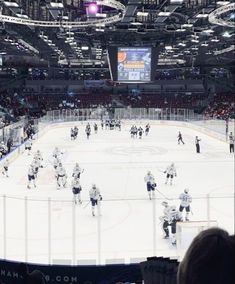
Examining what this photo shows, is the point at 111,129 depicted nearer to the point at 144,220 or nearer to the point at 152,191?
the point at 152,191

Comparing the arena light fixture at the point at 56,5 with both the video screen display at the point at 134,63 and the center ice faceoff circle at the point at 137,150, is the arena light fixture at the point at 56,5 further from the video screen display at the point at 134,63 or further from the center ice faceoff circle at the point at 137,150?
the video screen display at the point at 134,63

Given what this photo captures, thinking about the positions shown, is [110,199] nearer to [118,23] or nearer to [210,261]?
[118,23]

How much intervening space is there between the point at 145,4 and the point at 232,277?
1600cm

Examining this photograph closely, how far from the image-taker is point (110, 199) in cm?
1243

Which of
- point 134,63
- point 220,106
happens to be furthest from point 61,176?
point 220,106

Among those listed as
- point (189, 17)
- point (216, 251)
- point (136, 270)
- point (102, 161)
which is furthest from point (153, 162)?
point (216, 251)

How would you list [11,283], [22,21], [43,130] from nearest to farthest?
[11,283] < [22,21] < [43,130]

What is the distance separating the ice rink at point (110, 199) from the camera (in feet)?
27.9

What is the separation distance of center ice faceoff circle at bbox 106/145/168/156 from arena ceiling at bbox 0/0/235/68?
557 cm

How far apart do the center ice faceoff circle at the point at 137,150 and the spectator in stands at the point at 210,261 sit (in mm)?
20978

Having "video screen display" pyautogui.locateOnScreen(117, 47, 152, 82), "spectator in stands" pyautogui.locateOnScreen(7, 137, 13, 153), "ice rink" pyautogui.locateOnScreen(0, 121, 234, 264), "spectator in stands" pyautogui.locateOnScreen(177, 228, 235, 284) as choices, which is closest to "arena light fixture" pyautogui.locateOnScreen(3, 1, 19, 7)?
"ice rink" pyautogui.locateOnScreen(0, 121, 234, 264)

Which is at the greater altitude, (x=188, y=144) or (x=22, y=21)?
(x=22, y=21)

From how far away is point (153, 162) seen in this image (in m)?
20.0

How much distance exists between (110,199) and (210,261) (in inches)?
444
